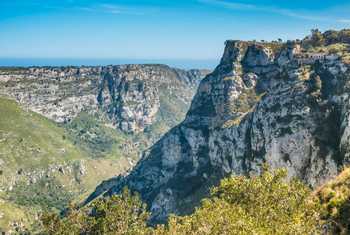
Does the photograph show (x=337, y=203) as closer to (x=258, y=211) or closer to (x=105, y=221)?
(x=258, y=211)

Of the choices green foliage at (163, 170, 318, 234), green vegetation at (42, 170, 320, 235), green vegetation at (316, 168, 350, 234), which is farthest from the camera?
green vegetation at (316, 168, 350, 234)

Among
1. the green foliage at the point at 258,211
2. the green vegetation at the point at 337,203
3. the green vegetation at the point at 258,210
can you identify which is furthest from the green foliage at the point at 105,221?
the green vegetation at the point at 337,203

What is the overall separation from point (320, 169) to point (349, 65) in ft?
143

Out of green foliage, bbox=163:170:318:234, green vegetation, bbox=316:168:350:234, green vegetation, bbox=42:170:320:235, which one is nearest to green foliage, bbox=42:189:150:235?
green vegetation, bbox=42:170:320:235

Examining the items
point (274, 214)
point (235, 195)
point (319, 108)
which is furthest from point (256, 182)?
point (319, 108)

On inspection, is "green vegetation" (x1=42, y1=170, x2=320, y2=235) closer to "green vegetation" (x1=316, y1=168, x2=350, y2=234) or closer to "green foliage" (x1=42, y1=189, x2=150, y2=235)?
"green vegetation" (x1=316, y1=168, x2=350, y2=234)

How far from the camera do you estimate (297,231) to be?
49.9 m

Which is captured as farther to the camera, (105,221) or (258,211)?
(105,221)

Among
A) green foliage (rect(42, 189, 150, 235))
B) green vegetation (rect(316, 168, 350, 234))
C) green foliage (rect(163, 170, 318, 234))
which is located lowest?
green foliage (rect(42, 189, 150, 235))

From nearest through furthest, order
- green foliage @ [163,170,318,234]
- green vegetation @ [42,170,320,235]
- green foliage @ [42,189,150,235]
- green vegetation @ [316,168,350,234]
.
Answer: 1. green foliage @ [163,170,318,234]
2. green vegetation @ [42,170,320,235]
3. green vegetation @ [316,168,350,234]
4. green foliage @ [42,189,150,235]

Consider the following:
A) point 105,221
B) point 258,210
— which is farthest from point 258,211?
point 105,221

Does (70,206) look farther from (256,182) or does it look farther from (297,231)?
(297,231)

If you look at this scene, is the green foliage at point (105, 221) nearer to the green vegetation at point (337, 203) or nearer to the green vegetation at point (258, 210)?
the green vegetation at point (258, 210)

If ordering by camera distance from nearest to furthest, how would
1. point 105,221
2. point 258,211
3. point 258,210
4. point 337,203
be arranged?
point 258,211 → point 258,210 → point 337,203 → point 105,221
